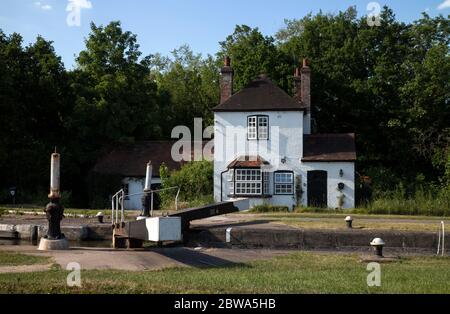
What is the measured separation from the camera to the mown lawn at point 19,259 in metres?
14.2

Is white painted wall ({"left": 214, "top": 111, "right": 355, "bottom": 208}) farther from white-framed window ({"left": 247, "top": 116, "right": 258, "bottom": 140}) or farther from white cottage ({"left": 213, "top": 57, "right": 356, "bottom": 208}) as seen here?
white-framed window ({"left": 247, "top": 116, "right": 258, "bottom": 140})

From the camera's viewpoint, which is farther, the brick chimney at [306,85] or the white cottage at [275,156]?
the brick chimney at [306,85]

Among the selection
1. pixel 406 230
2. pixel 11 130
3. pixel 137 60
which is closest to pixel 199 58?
pixel 137 60

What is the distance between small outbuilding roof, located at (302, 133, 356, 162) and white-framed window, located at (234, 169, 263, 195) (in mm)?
2955

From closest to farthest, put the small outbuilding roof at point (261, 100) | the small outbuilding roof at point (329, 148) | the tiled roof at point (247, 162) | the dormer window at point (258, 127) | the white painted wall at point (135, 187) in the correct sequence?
the small outbuilding roof at point (329, 148) < the tiled roof at point (247, 162) < the small outbuilding roof at point (261, 100) < the dormer window at point (258, 127) < the white painted wall at point (135, 187)

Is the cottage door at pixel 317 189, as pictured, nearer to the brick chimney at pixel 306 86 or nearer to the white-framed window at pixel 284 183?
the white-framed window at pixel 284 183

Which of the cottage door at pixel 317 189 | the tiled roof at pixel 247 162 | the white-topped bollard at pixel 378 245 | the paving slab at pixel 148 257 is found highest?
the tiled roof at pixel 247 162

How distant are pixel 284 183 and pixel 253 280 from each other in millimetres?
24438

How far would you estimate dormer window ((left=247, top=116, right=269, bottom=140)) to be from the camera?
118 feet

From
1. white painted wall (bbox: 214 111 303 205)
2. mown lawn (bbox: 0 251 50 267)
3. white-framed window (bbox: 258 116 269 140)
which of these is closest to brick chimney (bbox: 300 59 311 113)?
white painted wall (bbox: 214 111 303 205)

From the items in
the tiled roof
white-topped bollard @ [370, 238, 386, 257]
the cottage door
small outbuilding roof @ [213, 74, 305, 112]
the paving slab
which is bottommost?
the paving slab

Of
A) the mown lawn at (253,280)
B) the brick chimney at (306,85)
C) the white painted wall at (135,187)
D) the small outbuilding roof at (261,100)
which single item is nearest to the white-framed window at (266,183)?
the small outbuilding roof at (261,100)

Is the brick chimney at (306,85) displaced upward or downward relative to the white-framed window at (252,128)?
upward
